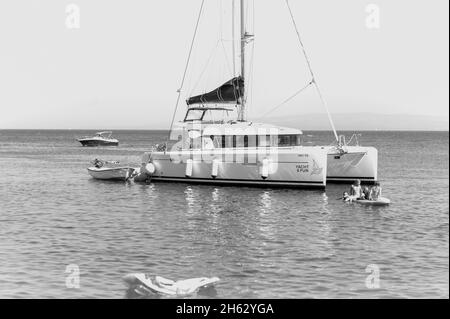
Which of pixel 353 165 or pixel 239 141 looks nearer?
pixel 239 141

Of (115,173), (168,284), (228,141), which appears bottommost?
(168,284)

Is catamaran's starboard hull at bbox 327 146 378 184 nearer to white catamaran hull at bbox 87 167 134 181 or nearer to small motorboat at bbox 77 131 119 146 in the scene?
white catamaran hull at bbox 87 167 134 181

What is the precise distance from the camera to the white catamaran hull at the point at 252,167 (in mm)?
36250

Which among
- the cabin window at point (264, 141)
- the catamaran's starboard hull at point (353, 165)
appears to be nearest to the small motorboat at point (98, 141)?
the catamaran's starboard hull at point (353, 165)

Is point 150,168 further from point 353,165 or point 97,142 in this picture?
point 97,142

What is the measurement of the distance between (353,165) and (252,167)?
717cm

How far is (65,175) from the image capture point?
5456 centimetres

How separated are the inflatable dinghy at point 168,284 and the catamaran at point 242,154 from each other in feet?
69.3

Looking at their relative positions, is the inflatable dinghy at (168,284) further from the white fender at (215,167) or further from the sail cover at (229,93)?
the sail cover at (229,93)

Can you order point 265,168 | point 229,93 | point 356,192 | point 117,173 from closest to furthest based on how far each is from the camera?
point 356,192, point 265,168, point 229,93, point 117,173

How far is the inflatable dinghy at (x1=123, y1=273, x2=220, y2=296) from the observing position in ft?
49.7

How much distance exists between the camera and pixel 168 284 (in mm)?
15609

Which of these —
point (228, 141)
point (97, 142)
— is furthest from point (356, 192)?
point (97, 142)
